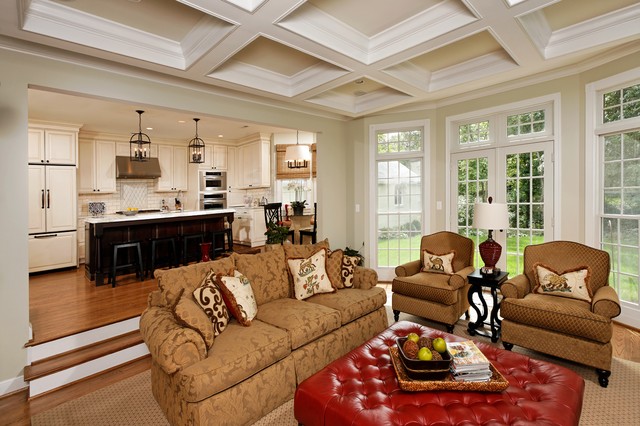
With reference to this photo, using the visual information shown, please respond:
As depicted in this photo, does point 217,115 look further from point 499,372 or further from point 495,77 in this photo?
point 499,372

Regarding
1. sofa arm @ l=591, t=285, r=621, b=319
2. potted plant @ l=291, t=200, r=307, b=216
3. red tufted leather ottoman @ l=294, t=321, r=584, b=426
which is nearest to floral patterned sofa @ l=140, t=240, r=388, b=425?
red tufted leather ottoman @ l=294, t=321, r=584, b=426

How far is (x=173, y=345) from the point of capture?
2.01 metres

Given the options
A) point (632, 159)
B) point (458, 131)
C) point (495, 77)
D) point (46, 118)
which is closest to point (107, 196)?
point (46, 118)

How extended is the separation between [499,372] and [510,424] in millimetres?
407

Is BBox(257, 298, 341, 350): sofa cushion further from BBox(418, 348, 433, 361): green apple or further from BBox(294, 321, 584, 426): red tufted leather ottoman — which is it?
BBox(418, 348, 433, 361): green apple

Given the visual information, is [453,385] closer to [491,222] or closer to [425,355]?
[425,355]

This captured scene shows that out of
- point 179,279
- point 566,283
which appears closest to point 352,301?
point 179,279

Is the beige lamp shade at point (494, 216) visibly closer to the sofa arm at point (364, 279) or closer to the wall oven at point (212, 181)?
the sofa arm at point (364, 279)

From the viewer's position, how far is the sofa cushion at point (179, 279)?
8.43 ft

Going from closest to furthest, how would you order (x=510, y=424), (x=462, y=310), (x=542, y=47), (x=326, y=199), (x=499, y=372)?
(x=510, y=424), (x=499, y=372), (x=542, y=47), (x=462, y=310), (x=326, y=199)

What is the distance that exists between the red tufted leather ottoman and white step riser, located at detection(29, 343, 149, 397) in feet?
7.09

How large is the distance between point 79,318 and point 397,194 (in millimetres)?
4526

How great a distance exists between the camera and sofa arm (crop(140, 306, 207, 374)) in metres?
2.00

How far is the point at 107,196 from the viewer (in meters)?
7.40
